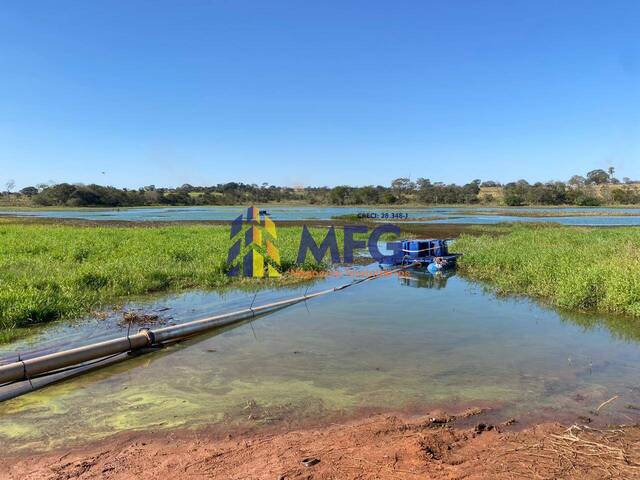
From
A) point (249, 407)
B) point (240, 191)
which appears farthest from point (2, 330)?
point (240, 191)

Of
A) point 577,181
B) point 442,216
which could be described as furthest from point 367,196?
point 577,181

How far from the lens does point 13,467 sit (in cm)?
387

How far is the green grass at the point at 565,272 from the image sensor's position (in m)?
9.52

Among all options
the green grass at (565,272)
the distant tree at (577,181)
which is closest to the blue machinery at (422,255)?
the green grass at (565,272)

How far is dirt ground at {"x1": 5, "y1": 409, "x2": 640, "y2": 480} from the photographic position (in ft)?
11.7

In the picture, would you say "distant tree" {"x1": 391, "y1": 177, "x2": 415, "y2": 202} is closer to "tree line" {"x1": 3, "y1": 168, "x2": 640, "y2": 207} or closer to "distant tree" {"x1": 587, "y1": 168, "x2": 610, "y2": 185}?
"tree line" {"x1": 3, "y1": 168, "x2": 640, "y2": 207}

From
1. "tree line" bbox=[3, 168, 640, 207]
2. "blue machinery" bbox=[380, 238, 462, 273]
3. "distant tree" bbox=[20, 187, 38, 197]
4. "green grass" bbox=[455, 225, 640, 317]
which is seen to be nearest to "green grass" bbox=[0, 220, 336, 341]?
"blue machinery" bbox=[380, 238, 462, 273]

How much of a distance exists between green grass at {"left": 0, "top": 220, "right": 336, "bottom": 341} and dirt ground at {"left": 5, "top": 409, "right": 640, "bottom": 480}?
4638 millimetres

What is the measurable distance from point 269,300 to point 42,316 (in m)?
4.73

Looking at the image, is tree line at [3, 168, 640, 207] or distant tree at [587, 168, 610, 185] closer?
tree line at [3, 168, 640, 207]

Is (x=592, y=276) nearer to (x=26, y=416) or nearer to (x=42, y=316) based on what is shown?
(x=26, y=416)

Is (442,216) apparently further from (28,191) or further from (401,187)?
(28,191)

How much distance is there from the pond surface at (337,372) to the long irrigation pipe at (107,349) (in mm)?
223

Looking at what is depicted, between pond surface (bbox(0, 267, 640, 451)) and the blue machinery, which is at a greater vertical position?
the blue machinery
